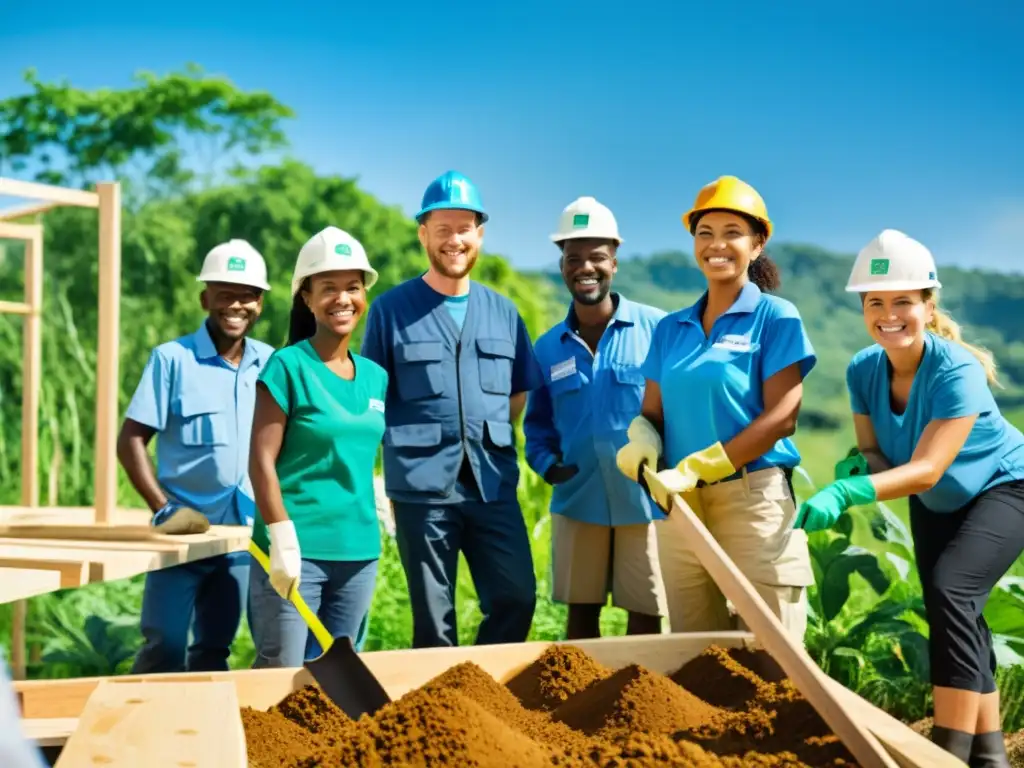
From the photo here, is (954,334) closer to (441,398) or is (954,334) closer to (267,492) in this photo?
(441,398)

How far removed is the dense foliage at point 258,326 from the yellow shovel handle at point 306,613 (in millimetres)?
2309

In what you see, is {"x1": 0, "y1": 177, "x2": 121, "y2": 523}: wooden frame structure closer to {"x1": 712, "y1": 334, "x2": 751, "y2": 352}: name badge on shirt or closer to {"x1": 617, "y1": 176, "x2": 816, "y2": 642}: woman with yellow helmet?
{"x1": 617, "y1": 176, "x2": 816, "y2": 642}: woman with yellow helmet

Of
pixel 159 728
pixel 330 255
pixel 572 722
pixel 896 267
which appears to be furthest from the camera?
pixel 330 255

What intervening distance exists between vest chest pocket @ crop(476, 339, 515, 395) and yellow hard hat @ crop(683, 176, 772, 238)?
2.67 ft

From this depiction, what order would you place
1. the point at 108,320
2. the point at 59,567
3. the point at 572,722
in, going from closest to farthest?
the point at 572,722
the point at 59,567
the point at 108,320

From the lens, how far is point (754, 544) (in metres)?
3.13

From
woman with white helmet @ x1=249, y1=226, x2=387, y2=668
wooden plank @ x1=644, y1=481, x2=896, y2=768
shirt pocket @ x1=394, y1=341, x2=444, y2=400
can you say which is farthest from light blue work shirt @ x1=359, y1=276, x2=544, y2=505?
wooden plank @ x1=644, y1=481, x2=896, y2=768

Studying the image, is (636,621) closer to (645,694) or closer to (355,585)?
(355,585)

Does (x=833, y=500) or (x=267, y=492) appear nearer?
(x=833, y=500)

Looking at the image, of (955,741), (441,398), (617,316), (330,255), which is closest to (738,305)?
(617,316)

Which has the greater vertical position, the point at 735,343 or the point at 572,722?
the point at 735,343

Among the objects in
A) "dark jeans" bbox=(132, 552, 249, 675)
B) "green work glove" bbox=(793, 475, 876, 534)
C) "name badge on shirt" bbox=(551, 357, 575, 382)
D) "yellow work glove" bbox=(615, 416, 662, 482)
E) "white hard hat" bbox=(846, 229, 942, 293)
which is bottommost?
"dark jeans" bbox=(132, 552, 249, 675)

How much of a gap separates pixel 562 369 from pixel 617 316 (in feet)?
0.84

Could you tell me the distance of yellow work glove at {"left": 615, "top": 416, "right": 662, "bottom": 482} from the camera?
10.3 feet
